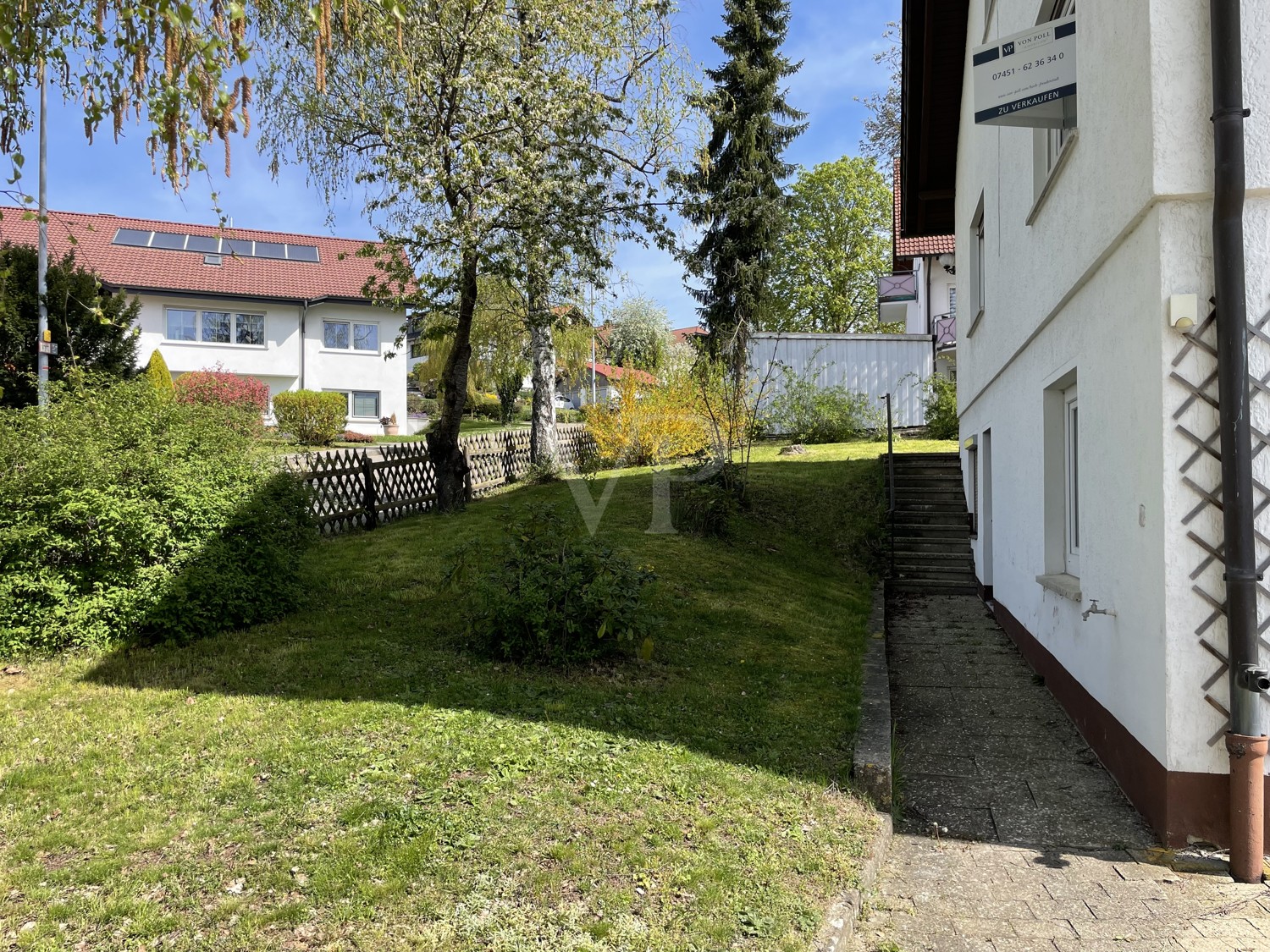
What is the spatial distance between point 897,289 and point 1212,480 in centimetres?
3133

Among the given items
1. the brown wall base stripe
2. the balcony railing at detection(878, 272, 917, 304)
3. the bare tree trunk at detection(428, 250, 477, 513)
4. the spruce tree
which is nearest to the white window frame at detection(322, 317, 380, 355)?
the spruce tree

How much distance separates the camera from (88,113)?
4.61 metres

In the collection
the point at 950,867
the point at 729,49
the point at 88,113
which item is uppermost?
the point at 729,49

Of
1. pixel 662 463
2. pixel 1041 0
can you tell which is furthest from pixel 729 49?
pixel 1041 0

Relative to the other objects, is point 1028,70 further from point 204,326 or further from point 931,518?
point 204,326

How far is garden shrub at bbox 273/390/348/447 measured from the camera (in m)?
29.0

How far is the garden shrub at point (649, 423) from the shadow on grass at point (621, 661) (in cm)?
547

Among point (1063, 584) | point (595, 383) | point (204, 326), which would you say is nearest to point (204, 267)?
point (204, 326)

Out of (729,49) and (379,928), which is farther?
(729,49)

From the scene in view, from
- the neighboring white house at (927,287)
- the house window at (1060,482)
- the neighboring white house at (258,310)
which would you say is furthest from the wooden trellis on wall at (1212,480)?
the neighboring white house at (258,310)

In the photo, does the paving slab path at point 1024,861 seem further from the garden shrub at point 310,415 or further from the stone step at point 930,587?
the garden shrub at point 310,415

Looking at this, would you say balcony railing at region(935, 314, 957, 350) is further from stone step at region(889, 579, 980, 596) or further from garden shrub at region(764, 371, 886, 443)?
stone step at region(889, 579, 980, 596)

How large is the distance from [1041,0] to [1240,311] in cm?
442

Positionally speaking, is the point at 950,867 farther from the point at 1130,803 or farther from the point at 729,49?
the point at 729,49
